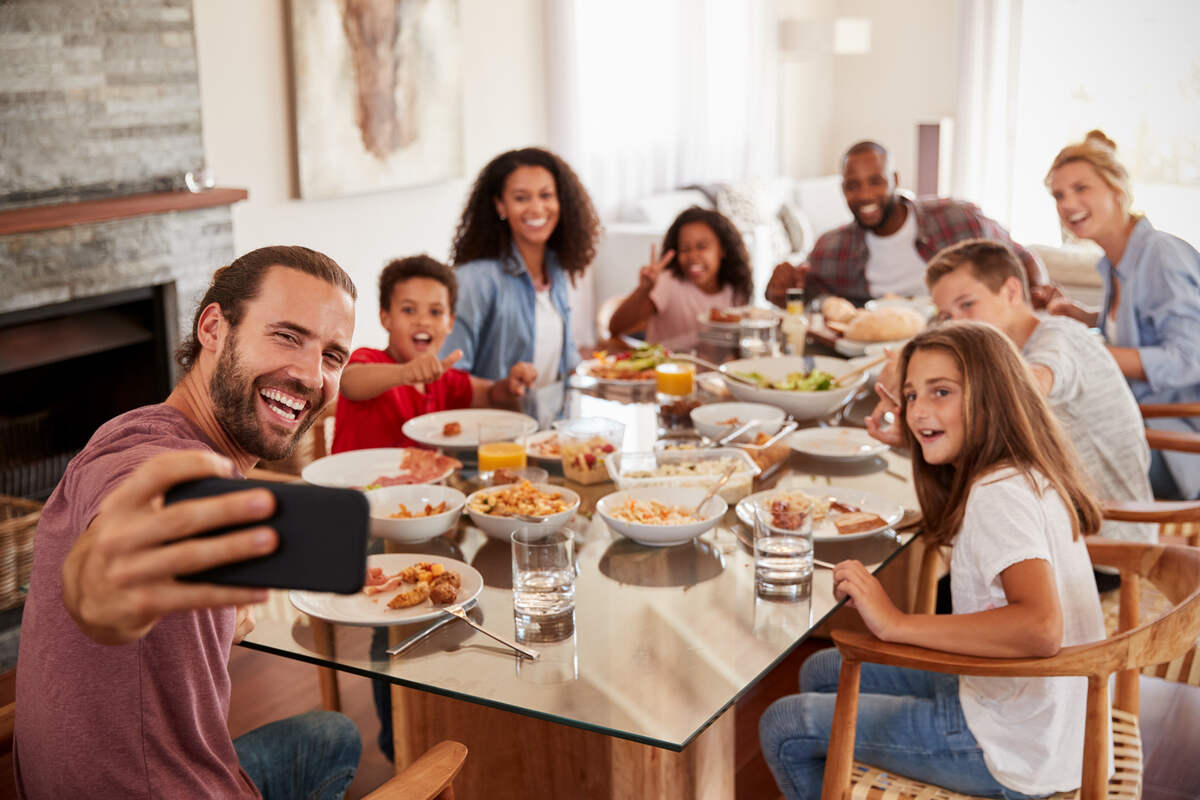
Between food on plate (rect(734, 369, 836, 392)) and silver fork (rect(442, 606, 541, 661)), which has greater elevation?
food on plate (rect(734, 369, 836, 392))

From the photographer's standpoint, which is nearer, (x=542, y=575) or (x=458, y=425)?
(x=542, y=575)

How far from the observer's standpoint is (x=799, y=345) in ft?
10.1

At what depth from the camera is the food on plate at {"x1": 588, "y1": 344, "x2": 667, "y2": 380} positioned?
282cm

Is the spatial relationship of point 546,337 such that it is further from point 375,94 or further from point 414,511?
point 375,94

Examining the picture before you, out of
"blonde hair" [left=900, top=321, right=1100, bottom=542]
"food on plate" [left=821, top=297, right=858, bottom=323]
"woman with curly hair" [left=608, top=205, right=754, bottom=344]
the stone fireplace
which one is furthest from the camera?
"woman with curly hair" [left=608, top=205, right=754, bottom=344]

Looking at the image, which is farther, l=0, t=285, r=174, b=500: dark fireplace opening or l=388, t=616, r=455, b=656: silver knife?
l=0, t=285, r=174, b=500: dark fireplace opening

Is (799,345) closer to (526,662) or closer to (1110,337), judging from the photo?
(1110,337)

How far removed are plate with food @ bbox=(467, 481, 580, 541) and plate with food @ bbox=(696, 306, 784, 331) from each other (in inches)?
62.5

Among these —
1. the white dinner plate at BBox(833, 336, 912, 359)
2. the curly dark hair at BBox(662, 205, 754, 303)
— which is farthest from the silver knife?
the curly dark hair at BBox(662, 205, 754, 303)

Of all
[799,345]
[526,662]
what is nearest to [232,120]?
[799,345]

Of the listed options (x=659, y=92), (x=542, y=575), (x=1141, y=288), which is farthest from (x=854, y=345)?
(x=659, y=92)

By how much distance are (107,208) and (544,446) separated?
76.4 inches

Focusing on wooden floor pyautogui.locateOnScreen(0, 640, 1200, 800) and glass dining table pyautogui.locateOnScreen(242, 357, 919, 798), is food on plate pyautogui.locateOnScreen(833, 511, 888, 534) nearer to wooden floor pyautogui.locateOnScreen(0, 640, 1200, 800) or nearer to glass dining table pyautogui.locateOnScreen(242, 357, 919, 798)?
glass dining table pyautogui.locateOnScreen(242, 357, 919, 798)

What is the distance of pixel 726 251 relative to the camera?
3.72 m
